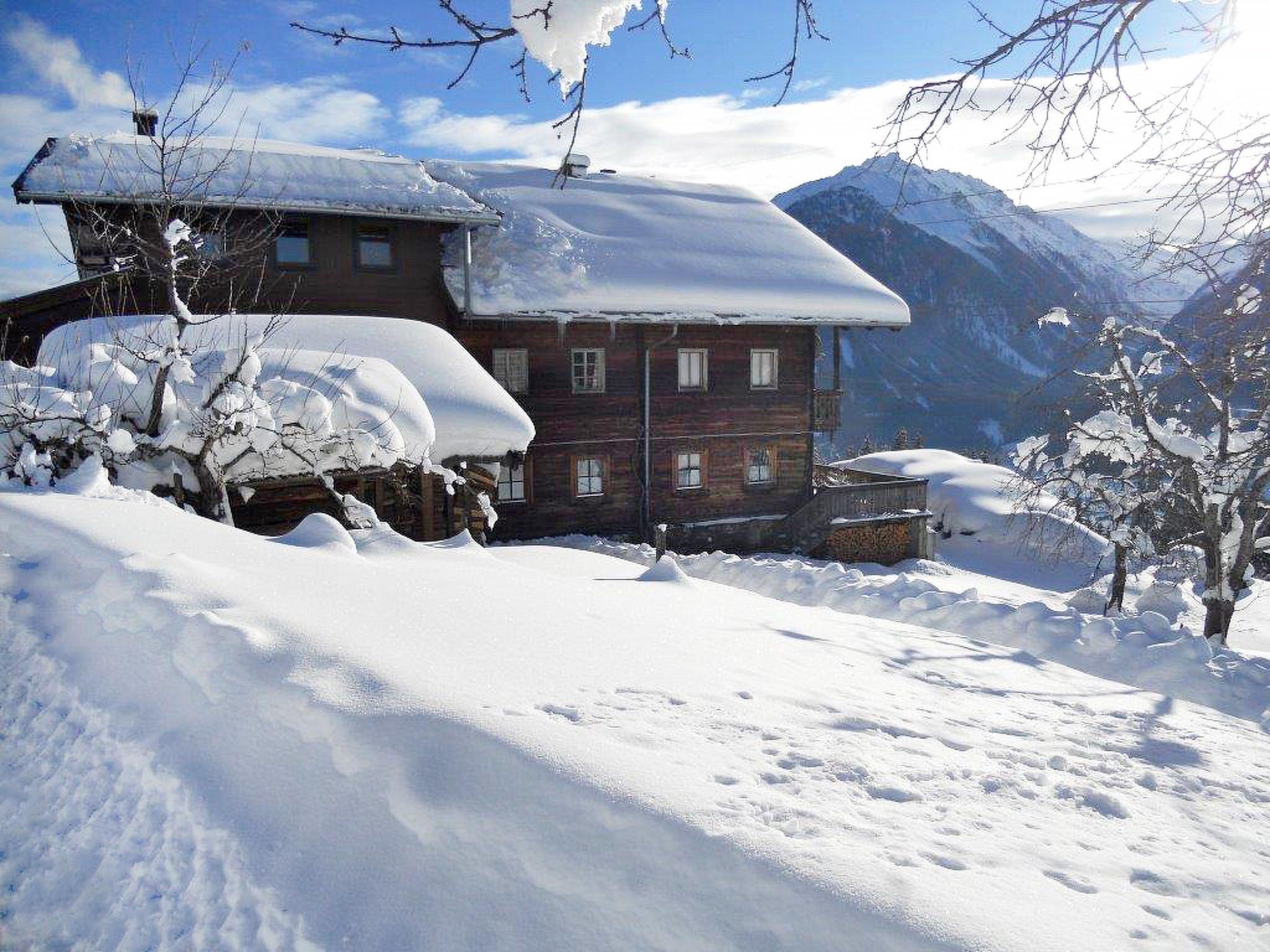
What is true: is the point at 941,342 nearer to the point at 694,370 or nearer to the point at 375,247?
the point at 694,370

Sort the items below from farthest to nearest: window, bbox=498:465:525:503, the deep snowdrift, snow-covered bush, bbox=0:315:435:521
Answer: the deep snowdrift → window, bbox=498:465:525:503 → snow-covered bush, bbox=0:315:435:521

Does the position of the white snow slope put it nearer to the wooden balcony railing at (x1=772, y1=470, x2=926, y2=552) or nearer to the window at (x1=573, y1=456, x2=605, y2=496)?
the window at (x1=573, y1=456, x2=605, y2=496)

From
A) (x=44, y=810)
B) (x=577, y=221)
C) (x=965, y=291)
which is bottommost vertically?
(x=44, y=810)

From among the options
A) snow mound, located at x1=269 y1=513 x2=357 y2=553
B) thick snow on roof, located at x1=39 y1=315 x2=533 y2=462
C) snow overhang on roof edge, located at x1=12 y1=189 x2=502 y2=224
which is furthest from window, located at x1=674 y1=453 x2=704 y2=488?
snow mound, located at x1=269 y1=513 x2=357 y2=553

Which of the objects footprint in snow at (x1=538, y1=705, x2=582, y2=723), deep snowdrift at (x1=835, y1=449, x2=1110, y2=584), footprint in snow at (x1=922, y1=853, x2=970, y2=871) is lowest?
deep snowdrift at (x1=835, y1=449, x2=1110, y2=584)

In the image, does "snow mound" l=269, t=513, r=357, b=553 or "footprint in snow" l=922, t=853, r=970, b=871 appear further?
"snow mound" l=269, t=513, r=357, b=553

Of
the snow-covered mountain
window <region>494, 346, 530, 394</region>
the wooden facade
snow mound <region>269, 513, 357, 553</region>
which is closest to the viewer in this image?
snow mound <region>269, 513, 357, 553</region>

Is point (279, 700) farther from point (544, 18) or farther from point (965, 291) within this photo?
point (965, 291)

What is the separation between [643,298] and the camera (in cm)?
1677

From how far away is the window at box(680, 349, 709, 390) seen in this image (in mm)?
18016

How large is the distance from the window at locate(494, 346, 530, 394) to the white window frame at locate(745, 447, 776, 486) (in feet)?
19.2

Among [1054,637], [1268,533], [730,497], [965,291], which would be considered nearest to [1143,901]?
[1054,637]

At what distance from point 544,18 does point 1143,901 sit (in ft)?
11.2

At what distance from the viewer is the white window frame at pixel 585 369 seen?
17016mm
